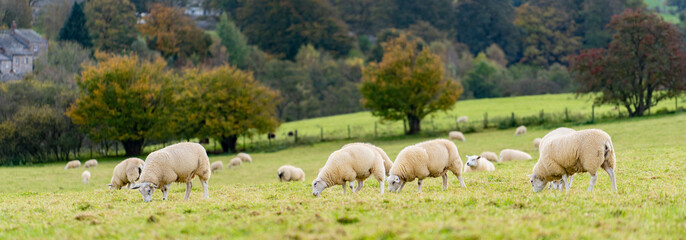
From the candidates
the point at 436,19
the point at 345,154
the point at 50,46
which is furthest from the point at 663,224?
the point at 436,19

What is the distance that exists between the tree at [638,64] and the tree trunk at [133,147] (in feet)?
113

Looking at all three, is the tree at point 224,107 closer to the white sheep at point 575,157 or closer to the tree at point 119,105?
the tree at point 119,105

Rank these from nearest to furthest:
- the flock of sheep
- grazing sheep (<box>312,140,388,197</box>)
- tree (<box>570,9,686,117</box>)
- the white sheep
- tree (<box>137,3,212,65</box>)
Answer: the white sheep → the flock of sheep → grazing sheep (<box>312,140,388,197</box>) → tree (<box>570,9,686,117</box>) → tree (<box>137,3,212,65</box>)

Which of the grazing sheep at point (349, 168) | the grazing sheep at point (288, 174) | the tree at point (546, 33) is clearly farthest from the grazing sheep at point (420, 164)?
the tree at point (546, 33)

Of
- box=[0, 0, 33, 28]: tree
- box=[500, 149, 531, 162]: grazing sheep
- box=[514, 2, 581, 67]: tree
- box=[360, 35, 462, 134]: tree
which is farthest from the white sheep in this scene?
box=[514, 2, 581, 67]: tree

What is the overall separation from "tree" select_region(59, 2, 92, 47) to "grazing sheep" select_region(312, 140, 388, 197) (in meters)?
81.4

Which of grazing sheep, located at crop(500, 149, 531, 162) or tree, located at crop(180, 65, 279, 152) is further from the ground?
tree, located at crop(180, 65, 279, 152)

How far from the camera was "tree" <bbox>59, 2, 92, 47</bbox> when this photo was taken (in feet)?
288

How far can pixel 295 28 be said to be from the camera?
368 feet

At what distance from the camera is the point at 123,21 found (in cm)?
9606

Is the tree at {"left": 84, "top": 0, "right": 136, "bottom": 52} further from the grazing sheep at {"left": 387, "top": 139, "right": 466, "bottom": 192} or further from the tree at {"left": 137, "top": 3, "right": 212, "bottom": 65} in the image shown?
the grazing sheep at {"left": 387, "top": 139, "right": 466, "bottom": 192}

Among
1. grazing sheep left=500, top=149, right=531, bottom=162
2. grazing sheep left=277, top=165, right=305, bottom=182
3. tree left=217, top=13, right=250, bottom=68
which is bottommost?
grazing sheep left=277, top=165, right=305, bottom=182

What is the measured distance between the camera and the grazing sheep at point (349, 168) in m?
14.5

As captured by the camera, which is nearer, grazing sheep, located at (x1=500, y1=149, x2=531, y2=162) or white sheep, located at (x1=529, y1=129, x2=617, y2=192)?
white sheep, located at (x1=529, y1=129, x2=617, y2=192)
